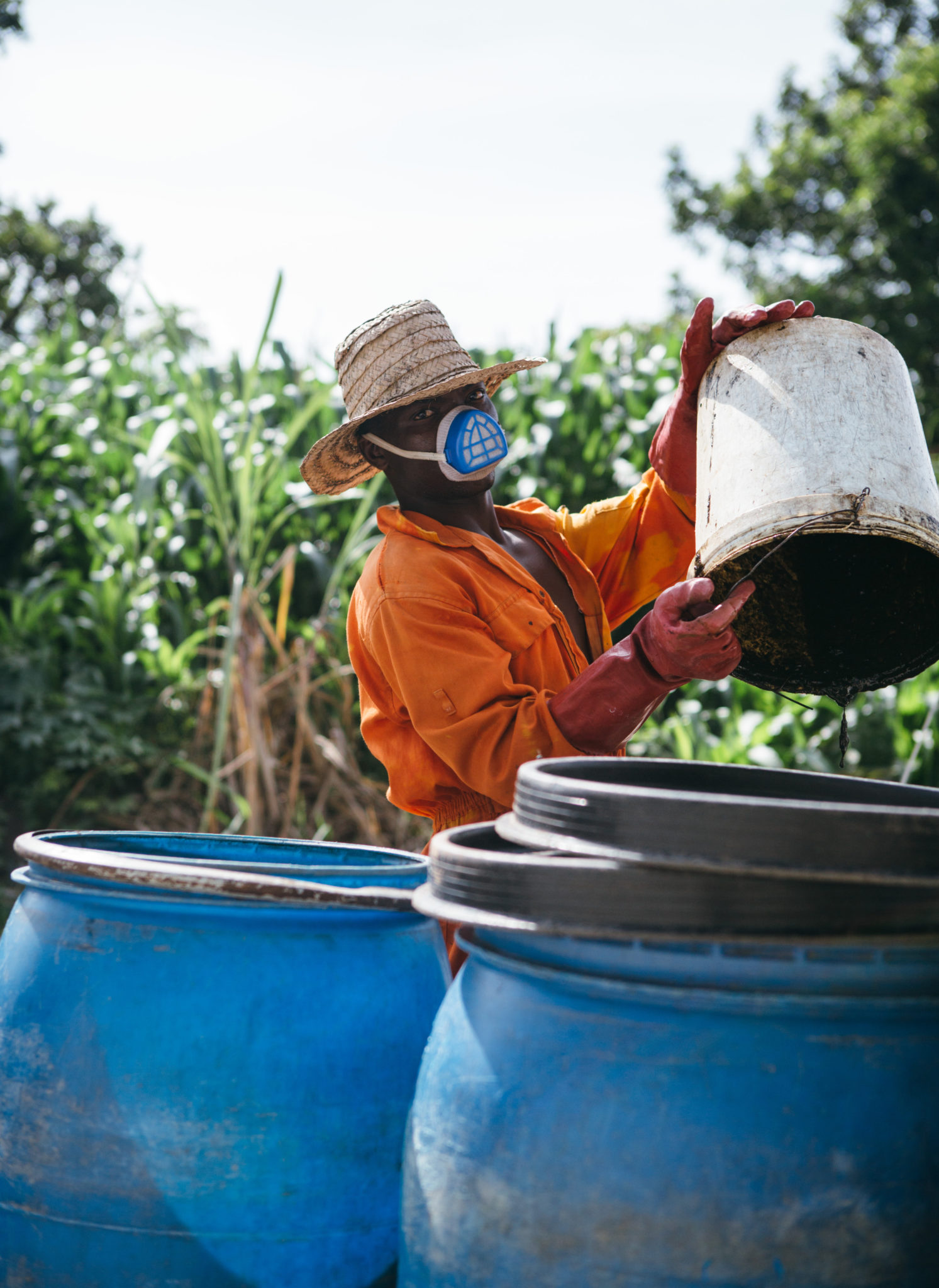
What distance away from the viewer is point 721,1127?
104cm

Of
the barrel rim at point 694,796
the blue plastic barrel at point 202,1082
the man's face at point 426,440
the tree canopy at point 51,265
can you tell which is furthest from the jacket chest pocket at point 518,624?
the tree canopy at point 51,265

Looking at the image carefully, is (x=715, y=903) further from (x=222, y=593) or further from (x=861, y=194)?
(x=861, y=194)

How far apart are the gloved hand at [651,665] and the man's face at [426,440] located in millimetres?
513

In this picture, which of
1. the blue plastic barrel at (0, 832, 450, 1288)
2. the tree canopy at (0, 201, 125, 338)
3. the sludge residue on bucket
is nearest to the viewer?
the blue plastic barrel at (0, 832, 450, 1288)

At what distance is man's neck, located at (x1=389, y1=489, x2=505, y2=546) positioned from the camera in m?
2.36

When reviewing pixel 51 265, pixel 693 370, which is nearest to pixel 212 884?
pixel 693 370

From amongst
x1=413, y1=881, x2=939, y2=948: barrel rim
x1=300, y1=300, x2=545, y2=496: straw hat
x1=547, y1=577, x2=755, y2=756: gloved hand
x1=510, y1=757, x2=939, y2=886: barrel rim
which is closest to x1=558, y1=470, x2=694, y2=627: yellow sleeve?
x1=300, y1=300, x2=545, y2=496: straw hat

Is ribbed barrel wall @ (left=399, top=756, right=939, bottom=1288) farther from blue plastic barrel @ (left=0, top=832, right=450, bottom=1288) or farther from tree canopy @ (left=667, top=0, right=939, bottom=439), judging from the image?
tree canopy @ (left=667, top=0, right=939, bottom=439)

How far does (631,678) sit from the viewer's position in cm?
193

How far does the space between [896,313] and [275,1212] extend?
18.2 metres

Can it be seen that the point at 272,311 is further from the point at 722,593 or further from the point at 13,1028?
the point at 13,1028

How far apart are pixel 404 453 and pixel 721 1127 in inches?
61.8

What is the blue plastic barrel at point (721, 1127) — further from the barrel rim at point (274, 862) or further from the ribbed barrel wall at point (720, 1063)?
the barrel rim at point (274, 862)

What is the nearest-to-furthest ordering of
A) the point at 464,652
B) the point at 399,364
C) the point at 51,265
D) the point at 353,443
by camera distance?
the point at 464,652, the point at 399,364, the point at 353,443, the point at 51,265
